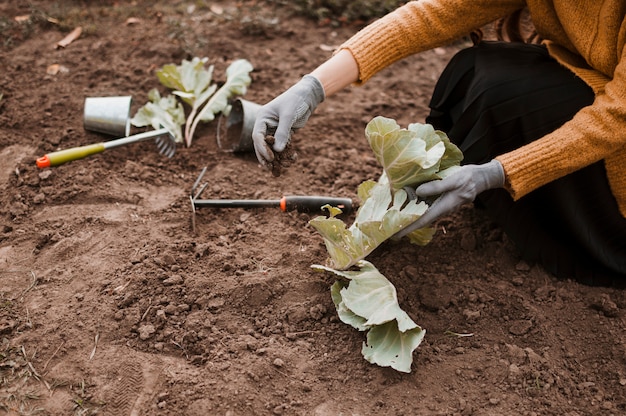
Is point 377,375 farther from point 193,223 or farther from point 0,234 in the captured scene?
point 0,234

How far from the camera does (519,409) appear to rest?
6.62 ft

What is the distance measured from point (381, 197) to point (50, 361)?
47.1 inches

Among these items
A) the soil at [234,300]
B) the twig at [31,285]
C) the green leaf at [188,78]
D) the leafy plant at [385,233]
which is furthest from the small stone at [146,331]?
the green leaf at [188,78]

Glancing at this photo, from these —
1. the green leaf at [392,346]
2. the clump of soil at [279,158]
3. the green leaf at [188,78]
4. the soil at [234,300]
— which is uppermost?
the clump of soil at [279,158]

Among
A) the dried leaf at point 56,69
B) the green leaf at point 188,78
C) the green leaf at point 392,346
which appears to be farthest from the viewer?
the dried leaf at point 56,69

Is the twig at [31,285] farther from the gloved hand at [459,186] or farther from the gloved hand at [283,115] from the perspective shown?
the gloved hand at [459,186]

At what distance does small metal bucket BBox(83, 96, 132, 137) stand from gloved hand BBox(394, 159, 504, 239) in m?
1.51

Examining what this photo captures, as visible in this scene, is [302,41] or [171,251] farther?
[302,41]

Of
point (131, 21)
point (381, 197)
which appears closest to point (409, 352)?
point (381, 197)

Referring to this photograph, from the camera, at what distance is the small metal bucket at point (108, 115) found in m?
3.01

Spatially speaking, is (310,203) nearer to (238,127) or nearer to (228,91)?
(238,127)

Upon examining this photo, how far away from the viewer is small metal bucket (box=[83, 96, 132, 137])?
9.86 feet

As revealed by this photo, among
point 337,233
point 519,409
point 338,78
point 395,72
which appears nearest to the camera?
point 519,409

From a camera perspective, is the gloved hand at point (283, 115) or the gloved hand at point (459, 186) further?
the gloved hand at point (283, 115)
